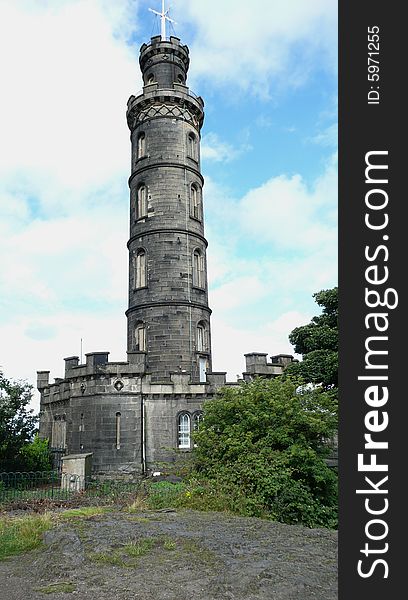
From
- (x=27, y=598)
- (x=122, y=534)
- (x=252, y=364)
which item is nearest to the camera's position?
(x=27, y=598)

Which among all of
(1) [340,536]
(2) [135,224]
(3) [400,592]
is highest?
(2) [135,224]

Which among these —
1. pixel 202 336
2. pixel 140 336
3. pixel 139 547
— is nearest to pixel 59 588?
pixel 139 547

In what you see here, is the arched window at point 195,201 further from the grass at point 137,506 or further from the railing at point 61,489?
the grass at point 137,506

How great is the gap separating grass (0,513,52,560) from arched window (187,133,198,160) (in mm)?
21148

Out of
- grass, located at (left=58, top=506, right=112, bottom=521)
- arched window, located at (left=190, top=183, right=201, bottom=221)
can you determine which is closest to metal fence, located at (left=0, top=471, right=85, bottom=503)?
grass, located at (left=58, top=506, right=112, bottom=521)

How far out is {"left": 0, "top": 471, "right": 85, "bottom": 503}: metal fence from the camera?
1605 cm

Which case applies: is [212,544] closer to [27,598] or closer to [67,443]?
[27,598]

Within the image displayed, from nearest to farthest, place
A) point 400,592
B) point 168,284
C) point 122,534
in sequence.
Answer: point 400,592 → point 122,534 → point 168,284

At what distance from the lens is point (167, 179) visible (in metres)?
27.5

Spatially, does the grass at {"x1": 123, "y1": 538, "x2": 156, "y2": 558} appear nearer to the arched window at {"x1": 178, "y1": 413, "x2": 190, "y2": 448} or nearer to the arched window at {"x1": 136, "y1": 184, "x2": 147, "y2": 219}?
the arched window at {"x1": 178, "y1": 413, "x2": 190, "y2": 448}

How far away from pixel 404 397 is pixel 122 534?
6121 mm

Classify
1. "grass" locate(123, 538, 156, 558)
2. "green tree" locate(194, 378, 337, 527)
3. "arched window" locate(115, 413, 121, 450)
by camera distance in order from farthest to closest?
"arched window" locate(115, 413, 121, 450) < "green tree" locate(194, 378, 337, 527) < "grass" locate(123, 538, 156, 558)

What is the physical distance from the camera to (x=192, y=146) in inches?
1134

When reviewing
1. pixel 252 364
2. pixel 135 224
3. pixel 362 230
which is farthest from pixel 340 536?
pixel 135 224
